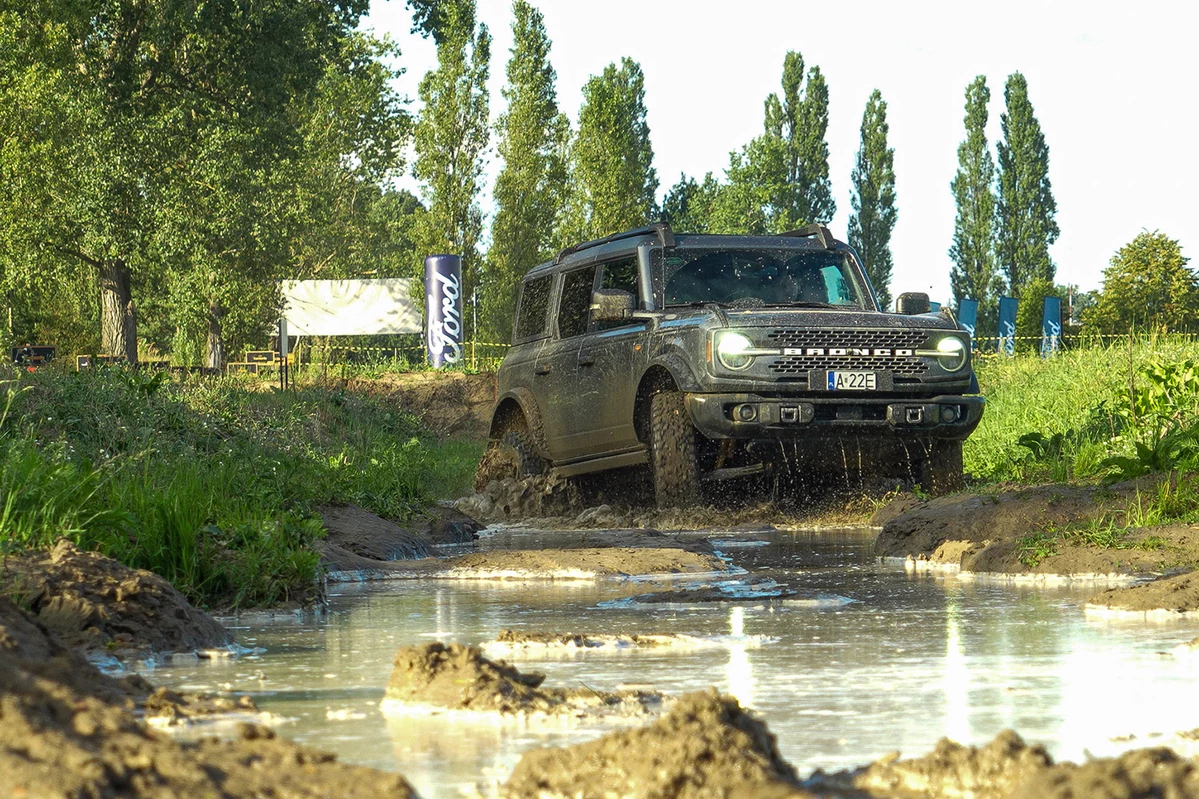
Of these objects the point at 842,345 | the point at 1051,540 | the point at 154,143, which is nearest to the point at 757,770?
the point at 1051,540

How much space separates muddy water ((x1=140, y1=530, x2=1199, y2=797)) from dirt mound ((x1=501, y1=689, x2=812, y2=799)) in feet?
0.60

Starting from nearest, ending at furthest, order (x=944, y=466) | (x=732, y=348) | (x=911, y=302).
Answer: (x=732, y=348) → (x=911, y=302) → (x=944, y=466)

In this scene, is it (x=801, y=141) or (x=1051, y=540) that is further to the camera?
(x=801, y=141)

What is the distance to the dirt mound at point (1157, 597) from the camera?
696 centimetres

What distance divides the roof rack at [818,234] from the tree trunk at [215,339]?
29199 mm

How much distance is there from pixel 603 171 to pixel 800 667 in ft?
179

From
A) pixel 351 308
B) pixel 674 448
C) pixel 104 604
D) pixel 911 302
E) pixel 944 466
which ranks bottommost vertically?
pixel 104 604

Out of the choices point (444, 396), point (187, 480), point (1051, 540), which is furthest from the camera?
point (444, 396)

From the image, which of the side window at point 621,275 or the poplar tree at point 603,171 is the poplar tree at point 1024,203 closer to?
the poplar tree at point 603,171

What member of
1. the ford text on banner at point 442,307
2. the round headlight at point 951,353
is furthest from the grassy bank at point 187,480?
the ford text on banner at point 442,307

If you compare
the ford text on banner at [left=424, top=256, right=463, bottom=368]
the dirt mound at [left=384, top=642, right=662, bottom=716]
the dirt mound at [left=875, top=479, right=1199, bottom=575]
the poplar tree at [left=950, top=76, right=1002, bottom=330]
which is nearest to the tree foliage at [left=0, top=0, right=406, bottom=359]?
the ford text on banner at [left=424, top=256, right=463, bottom=368]

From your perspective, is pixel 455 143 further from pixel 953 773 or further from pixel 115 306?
pixel 953 773

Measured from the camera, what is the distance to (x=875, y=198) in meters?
73.4

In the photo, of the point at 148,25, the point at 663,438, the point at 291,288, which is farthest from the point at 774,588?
the point at 291,288
